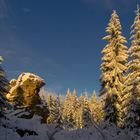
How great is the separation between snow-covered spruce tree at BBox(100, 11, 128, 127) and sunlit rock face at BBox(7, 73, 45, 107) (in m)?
7.95

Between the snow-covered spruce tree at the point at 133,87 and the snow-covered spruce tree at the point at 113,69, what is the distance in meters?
4.93

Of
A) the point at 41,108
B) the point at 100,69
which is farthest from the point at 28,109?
the point at 100,69

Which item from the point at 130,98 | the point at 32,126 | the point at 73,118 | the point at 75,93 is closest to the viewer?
the point at 32,126

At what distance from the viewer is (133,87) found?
30.4 m

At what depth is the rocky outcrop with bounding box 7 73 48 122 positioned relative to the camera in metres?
37.2

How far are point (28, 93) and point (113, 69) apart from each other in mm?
10617

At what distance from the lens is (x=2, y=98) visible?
17.4 m

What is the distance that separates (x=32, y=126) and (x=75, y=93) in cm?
8367

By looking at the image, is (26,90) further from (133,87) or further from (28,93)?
(133,87)

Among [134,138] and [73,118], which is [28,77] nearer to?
[134,138]

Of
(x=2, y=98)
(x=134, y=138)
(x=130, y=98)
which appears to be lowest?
(x=134, y=138)

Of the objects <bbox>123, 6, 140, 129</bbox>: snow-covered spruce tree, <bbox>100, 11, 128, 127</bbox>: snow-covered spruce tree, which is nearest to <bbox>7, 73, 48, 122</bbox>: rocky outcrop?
<bbox>100, 11, 128, 127</bbox>: snow-covered spruce tree

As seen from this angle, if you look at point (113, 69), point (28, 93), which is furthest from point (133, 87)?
point (28, 93)

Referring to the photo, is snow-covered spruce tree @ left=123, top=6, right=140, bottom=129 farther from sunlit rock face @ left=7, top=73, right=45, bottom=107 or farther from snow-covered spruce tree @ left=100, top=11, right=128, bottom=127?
sunlit rock face @ left=7, top=73, right=45, bottom=107
